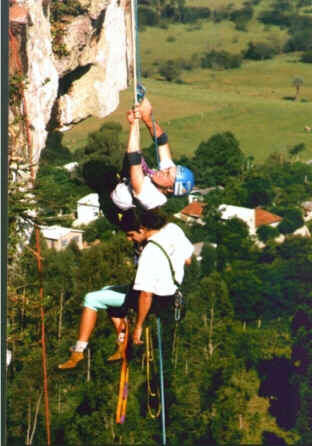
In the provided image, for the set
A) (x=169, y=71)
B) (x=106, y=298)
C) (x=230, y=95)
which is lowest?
(x=230, y=95)

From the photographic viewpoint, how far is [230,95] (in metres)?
33.9

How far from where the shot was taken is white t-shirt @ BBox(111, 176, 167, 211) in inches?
104

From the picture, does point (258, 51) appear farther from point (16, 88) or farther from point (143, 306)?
point (143, 306)

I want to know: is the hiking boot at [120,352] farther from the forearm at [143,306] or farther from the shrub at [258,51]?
the shrub at [258,51]

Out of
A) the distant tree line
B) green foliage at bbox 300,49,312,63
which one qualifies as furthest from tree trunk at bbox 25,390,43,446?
green foliage at bbox 300,49,312,63

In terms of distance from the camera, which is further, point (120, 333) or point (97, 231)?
point (97, 231)

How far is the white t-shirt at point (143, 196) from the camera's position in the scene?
2.63 metres

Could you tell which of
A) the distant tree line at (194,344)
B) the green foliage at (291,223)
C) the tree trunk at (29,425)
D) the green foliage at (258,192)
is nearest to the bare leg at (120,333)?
the distant tree line at (194,344)

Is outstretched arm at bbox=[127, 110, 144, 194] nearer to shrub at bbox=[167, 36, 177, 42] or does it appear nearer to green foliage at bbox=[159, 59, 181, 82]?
green foliage at bbox=[159, 59, 181, 82]

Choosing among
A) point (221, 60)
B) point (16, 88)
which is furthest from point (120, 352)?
point (221, 60)

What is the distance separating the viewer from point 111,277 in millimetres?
14273

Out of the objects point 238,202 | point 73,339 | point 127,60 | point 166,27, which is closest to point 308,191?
point 238,202

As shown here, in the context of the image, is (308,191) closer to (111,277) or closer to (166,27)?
(166,27)

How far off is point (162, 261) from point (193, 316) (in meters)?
14.9
